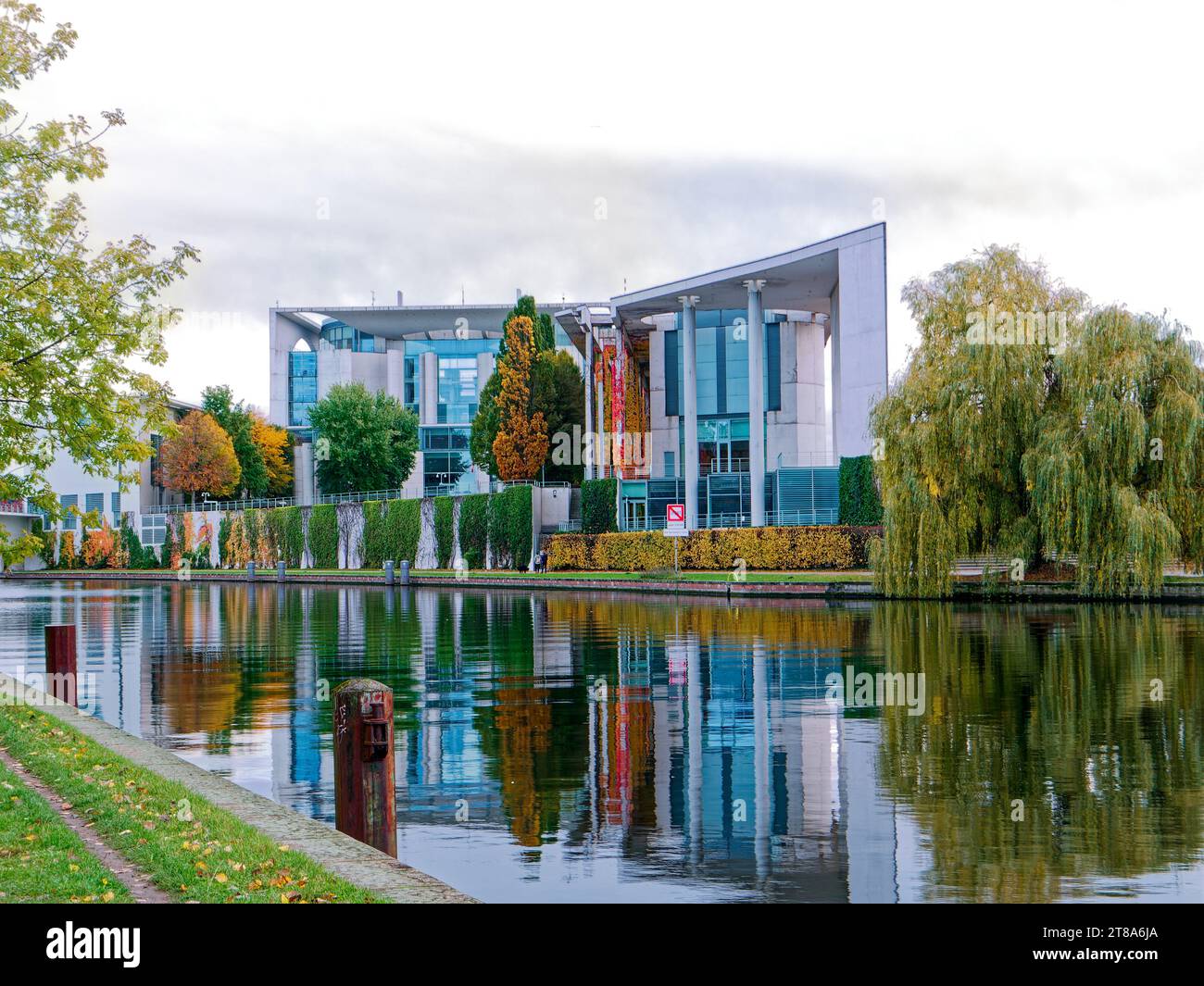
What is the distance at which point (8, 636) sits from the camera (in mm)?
28438

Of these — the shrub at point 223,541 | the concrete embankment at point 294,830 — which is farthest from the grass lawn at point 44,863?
the shrub at point 223,541

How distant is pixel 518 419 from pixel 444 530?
24.9 feet

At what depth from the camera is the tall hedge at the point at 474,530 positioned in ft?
217

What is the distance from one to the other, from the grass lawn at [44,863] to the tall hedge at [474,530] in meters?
57.6

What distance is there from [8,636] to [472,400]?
79.2 metres

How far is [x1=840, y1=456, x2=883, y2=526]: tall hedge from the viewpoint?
162 ft

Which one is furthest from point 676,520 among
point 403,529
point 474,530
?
point 403,529

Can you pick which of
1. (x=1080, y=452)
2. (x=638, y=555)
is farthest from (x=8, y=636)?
(x=638, y=555)

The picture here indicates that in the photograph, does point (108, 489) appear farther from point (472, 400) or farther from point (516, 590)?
point (516, 590)

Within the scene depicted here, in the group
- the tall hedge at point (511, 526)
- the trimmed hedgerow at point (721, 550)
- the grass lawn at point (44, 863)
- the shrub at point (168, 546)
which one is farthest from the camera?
the shrub at point (168, 546)

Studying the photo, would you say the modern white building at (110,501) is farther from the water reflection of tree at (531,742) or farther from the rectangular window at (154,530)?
the water reflection of tree at (531,742)

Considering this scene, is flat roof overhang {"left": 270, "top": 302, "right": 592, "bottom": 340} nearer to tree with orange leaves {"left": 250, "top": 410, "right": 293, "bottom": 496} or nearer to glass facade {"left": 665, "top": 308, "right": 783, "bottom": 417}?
tree with orange leaves {"left": 250, "top": 410, "right": 293, "bottom": 496}

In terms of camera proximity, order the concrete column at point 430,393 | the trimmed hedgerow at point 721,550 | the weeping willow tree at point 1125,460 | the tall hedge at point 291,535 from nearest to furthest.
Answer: the weeping willow tree at point 1125,460
the trimmed hedgerow at point 721,550
the tall hedge at point 291,535
the concrete column at point 430,393

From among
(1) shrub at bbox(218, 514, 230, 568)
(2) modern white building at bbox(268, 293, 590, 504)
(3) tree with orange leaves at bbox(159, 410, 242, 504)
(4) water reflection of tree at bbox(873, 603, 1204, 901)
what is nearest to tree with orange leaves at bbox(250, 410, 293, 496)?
(2) modern white building at bbox(268, 293, 590, 504)
